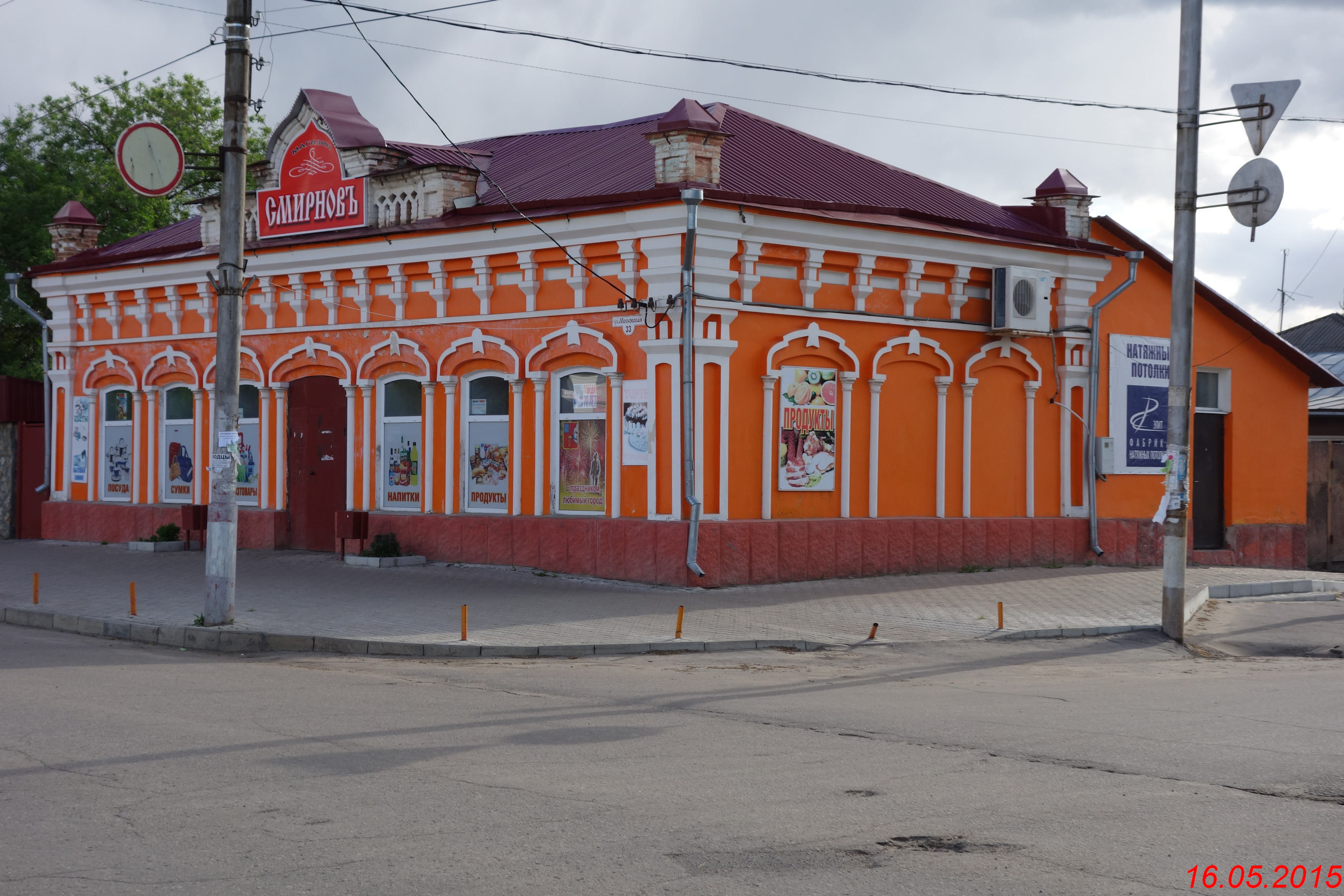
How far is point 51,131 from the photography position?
126 feet

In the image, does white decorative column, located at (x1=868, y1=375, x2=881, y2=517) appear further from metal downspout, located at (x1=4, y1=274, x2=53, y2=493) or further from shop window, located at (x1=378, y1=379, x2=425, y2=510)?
metal downspout, located at (x1=4, y1=274, x2=53, y2=493)

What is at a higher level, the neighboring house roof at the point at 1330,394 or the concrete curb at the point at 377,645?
the neighboring house roof at the point at 1330,394

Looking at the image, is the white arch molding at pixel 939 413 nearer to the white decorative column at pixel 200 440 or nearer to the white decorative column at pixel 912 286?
the white decorative column at pixel 912 286

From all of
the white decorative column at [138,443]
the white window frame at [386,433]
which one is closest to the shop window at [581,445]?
the white window frame at [386,433]

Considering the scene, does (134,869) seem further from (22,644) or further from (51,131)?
(51,131)

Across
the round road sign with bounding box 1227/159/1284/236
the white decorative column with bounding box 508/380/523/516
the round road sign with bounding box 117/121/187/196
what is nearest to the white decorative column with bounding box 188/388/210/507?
the white decorative column with bounding box 508/380/523/516

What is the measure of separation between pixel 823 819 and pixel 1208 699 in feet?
16.5

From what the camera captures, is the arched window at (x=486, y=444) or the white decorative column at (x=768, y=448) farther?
the arched window at (x=486, y=444)

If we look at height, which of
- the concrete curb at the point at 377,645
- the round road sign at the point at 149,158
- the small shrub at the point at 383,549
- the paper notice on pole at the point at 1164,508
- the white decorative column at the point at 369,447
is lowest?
the concrete curb at the point at 377,645

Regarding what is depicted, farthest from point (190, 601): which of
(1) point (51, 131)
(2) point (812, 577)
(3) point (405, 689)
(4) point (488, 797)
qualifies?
(1) point (51, 131)

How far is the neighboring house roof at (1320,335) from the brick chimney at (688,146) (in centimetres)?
3160

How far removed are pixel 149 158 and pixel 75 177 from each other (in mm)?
25164

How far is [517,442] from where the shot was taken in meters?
18.0

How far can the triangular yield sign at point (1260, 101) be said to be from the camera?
13695 millimetres
